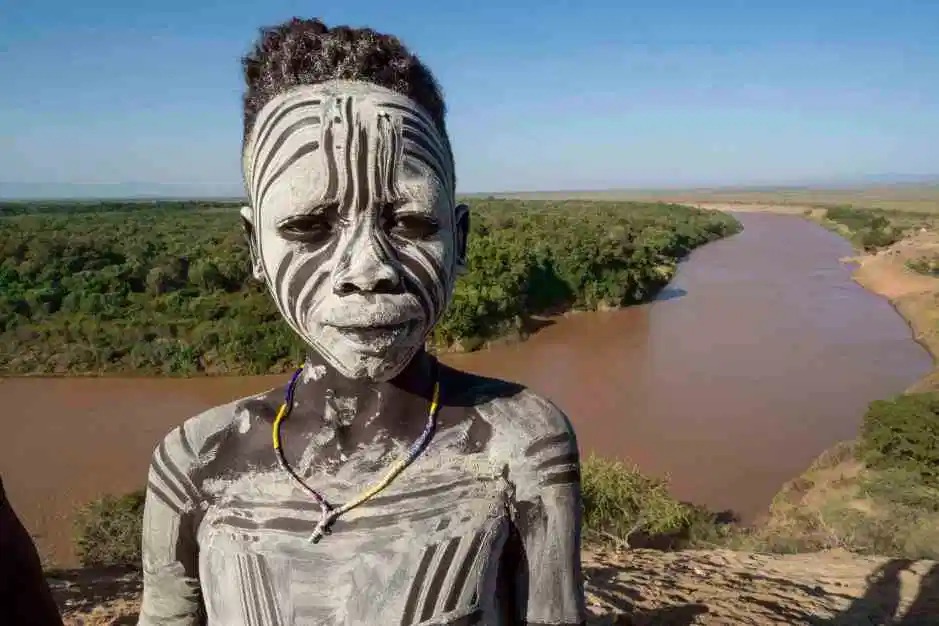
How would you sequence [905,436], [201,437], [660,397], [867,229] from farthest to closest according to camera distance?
[867,229] < [660,397] < [905,436] < [201,437]

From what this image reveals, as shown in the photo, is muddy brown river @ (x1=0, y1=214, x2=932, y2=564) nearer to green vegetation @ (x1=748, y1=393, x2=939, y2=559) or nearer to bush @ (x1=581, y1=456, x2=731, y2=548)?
green vegetation @ (x1=748, y1=393, x2=939, y2=559)

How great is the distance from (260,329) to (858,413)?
13700mm

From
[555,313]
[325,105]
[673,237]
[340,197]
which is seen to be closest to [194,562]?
[340,197]

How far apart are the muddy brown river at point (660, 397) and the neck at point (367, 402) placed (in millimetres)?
9692

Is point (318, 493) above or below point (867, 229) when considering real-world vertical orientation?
above

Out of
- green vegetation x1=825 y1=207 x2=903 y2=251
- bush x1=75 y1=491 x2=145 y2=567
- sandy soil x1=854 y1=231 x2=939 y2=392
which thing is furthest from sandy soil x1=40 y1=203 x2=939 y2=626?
green vegetation x1=825 y1=207 x2=903 y2=251

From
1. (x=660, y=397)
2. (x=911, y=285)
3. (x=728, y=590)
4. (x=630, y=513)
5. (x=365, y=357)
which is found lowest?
(x=660, y=397)

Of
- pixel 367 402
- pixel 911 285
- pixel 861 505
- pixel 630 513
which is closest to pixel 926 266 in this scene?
pixel 911 285

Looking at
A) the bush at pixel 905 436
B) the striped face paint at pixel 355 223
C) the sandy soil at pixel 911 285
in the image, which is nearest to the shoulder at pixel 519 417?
the striped face paint at pixel 355 223

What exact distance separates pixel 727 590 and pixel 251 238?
20.9 ft

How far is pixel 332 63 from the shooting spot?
1.35m

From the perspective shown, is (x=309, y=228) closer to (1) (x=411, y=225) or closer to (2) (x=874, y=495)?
(1) (x=411, y=225)

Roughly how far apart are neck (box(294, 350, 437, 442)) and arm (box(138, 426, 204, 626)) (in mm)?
251

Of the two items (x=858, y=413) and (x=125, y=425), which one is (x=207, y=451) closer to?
(x=125, y=425)
